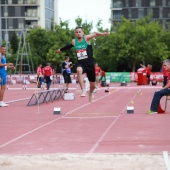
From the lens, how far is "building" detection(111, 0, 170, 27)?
9906 cm

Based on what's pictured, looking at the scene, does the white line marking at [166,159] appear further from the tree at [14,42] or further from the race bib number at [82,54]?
the tree at [14,42]

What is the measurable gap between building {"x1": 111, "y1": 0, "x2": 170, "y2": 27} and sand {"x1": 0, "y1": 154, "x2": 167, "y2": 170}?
93018 mm

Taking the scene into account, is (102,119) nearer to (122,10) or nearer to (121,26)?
(121,26)

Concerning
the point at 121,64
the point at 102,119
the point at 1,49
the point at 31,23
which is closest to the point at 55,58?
the point at 121,64

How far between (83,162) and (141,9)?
94.8 metres

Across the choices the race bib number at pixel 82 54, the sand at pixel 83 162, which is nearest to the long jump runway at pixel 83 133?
the sand at pixel 83 162

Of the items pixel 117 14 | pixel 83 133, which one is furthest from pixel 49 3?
pixel 83 133

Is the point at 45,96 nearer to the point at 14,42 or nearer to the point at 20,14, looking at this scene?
the point at 14,42

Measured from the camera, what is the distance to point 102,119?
13688 mm

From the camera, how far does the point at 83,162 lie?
7203 mm

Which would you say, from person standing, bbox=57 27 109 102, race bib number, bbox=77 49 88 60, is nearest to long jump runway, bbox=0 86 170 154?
person standing, bbox=57 27 109 102

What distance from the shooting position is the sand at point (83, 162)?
690 cm

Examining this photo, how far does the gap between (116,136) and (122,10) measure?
301ft

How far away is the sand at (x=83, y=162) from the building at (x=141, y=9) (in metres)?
93.0
